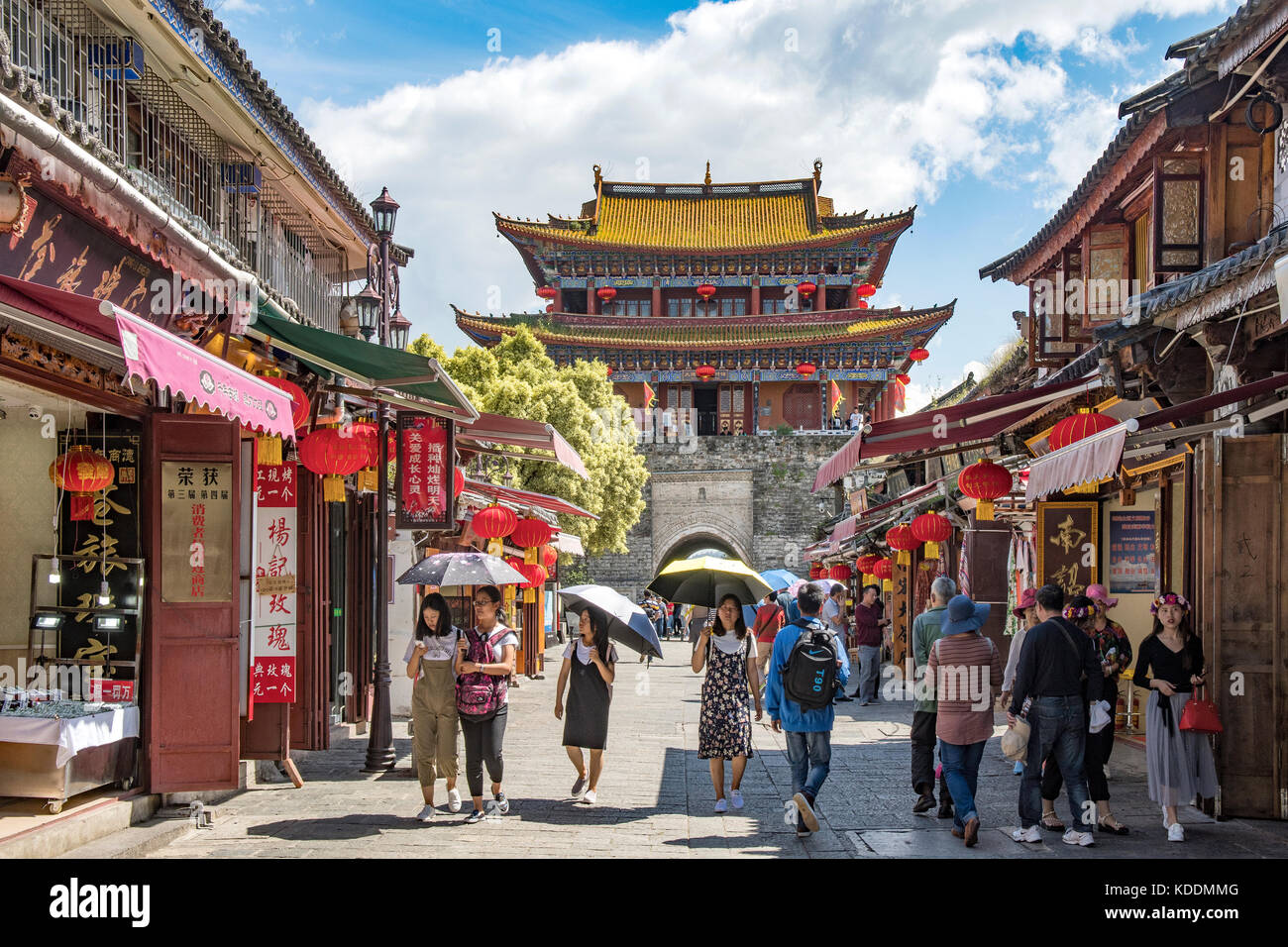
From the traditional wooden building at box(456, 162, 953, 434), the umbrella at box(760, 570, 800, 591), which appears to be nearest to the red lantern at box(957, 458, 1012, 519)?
the umbrella at box(760, 570, 800, 591)

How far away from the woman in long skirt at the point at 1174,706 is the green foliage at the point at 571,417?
1561 cm

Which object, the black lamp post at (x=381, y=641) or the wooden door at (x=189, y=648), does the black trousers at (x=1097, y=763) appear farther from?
the wooden door at (x=189, y=648)

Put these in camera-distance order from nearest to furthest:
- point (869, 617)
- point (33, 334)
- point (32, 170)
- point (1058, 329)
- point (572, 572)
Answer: point (32, 170), point (33, 334), point (1058, 329), point (869, 617), point (572, 572)

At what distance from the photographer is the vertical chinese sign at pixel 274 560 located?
7840mm

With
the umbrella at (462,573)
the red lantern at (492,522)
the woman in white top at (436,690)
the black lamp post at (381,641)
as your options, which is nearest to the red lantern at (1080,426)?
the umbrella at (462,573)

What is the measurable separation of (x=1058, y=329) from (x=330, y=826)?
826 centimetres

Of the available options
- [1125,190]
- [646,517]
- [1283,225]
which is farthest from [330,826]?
[646,517]

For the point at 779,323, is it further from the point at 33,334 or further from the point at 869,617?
the point at 33,334

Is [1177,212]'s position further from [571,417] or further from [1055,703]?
[571,417]

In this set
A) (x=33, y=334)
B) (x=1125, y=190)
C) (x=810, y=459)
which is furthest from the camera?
(x=810, y=459)

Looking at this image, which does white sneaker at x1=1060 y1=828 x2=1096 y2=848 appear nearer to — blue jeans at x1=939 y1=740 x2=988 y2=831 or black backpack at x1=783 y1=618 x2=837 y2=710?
blue jeans at x1=939 y1=740 x2=988 y2=831

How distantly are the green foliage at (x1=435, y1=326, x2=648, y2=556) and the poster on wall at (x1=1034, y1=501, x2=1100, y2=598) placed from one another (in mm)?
12750

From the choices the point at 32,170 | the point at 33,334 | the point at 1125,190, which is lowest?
the point at 33,334

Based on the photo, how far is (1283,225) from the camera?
6168mm
